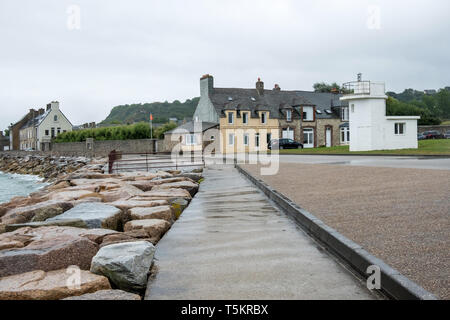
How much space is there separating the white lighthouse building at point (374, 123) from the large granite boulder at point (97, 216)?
1235 inches

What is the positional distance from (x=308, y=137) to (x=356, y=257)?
178ft

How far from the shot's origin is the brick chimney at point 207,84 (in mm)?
55375

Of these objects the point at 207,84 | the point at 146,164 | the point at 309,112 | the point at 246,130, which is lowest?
the point at 146,164

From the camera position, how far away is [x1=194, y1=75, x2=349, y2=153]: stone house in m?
53.6

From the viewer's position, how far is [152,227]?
7027mm

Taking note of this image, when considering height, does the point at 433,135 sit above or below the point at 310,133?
below

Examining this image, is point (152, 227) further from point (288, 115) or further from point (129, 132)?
point (129, 132)

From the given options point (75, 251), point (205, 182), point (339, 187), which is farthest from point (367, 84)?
point (75, 251)

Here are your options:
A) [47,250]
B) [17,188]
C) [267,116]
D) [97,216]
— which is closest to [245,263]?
[47,250]

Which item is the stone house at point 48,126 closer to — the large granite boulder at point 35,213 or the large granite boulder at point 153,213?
the large granite boulder at point 35,213

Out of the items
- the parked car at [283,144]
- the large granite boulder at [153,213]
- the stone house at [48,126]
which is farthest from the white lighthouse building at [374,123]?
the stone house at [48,126]

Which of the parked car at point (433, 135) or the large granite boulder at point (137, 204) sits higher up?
the parked car at point (433, 135)

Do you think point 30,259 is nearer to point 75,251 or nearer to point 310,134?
point 75,251

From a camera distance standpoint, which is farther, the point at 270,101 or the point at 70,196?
the point at 270,101
